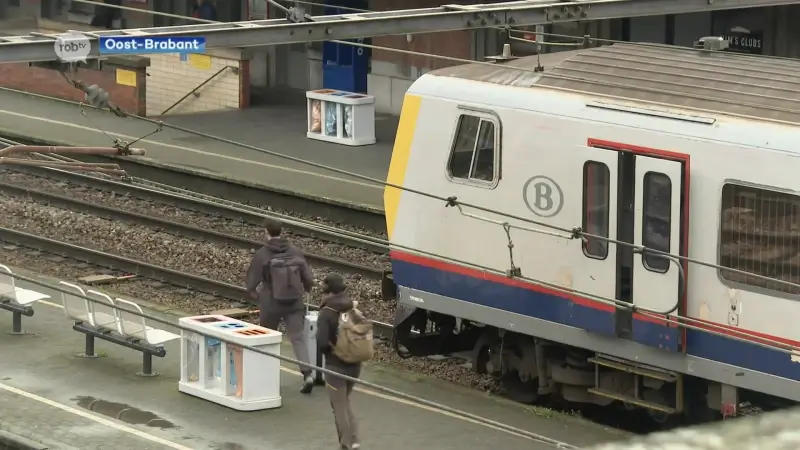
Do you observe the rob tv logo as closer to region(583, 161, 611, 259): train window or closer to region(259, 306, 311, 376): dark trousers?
region(259, 306, 311, 376): dark trousers

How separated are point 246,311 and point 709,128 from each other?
6.65 meters

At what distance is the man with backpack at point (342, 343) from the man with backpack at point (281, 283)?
1.65 m

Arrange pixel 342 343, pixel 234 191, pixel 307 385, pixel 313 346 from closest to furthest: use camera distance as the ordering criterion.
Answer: pixel 342 343 < pixel 307 385 < pixel 313 346 < pixel 234 191

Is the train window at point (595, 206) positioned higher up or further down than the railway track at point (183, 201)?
higher up

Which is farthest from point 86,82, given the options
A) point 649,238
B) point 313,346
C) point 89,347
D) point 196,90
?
point 649,238

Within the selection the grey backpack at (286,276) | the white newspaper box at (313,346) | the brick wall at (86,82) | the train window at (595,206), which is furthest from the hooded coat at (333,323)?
the brick wall at (86,82)

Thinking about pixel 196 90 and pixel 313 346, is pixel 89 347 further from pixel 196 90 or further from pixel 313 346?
pixel 196 90

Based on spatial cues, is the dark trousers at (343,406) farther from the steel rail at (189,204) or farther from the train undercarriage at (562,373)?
the steel rail at (189,204)

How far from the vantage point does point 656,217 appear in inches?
471

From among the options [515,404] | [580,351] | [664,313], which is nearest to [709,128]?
[664,313]

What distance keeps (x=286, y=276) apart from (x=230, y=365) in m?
0.92

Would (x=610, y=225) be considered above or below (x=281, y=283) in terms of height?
above

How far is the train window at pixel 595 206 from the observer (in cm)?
1229

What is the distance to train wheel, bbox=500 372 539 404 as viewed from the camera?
1368 centimetres
